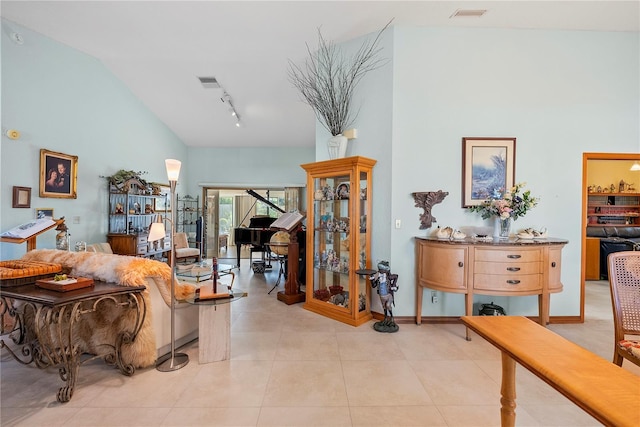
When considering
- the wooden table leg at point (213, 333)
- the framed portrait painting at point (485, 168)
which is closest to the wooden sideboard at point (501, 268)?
the framed portrait painting at point (485, 168)

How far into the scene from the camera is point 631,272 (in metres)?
1.88

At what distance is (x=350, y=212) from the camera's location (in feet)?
11.8

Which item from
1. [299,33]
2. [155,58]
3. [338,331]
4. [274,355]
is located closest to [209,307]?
[274,355]

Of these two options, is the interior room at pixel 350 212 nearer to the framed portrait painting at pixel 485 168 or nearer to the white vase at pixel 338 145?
the framed portrait painting at pixel 485 168

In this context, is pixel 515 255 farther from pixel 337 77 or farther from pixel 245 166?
pixel 245 166

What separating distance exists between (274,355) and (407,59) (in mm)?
3674

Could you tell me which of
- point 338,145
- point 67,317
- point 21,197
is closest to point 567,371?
point 338,145

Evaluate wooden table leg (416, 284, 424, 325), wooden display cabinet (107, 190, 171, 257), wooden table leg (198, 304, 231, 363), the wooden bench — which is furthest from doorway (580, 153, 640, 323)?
wooden display cabinet (107, 190, 171, 257)

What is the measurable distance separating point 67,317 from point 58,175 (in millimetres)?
2906

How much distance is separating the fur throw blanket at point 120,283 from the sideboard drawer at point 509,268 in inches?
122

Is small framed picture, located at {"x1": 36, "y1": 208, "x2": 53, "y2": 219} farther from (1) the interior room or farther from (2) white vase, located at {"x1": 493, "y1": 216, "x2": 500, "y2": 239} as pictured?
(2) white vase, located at {"x1": 493, "y1": 216, "x2": 500, "y2": 239}

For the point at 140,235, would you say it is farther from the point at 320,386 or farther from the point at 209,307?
the point at 320,386

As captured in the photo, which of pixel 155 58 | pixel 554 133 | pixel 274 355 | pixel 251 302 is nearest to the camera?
pixel 274 355

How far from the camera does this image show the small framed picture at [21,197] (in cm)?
369
